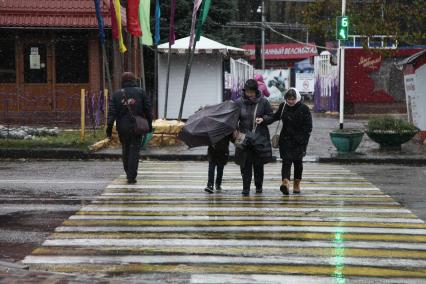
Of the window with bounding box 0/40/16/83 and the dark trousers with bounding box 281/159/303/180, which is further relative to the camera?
the window with bounding box 0/40/16/83

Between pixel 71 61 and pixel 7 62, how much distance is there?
2234 mm

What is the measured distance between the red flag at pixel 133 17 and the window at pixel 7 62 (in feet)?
26.3

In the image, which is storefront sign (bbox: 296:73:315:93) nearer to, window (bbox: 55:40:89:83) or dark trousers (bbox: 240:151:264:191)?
window (bbox: 55:40:89:83)

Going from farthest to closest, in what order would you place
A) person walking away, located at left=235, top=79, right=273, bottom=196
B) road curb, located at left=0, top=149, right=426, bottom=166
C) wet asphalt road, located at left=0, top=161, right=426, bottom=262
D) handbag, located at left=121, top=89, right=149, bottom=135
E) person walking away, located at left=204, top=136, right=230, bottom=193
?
road curb, located at left=0, top=149, right=426, bottom=166 → handbag, located at left=121, top=89, right=149, bottom=135 → person walking away, located at left=204, top=136, right=230, bottom=193 → person walking away, located at left=235, top=79, right=273, bottom=196 → wet asphalt road, located at left=0, top=161, right=426, bottom=262

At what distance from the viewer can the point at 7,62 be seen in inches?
981

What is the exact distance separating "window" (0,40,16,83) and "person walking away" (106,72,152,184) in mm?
13575

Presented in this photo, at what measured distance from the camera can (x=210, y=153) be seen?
11359 millimetres

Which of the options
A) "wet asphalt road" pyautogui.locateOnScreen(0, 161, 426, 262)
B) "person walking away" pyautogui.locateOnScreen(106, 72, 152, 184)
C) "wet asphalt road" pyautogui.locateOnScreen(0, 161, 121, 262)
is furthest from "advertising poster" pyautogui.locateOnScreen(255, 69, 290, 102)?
"person walking away" pyautogui.locateOnScreen(106, 72, 152, 184)

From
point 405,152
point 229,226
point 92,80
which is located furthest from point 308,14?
point 229,226

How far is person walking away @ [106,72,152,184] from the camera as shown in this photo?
12227mm

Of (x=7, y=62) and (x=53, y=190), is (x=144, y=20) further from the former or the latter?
(x=53, y=190)

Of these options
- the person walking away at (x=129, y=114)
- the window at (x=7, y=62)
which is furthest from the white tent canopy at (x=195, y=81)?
the person walking away at (x=129, y=114)

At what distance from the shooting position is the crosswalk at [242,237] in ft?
22.0

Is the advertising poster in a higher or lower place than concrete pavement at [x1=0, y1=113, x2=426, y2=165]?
higher
